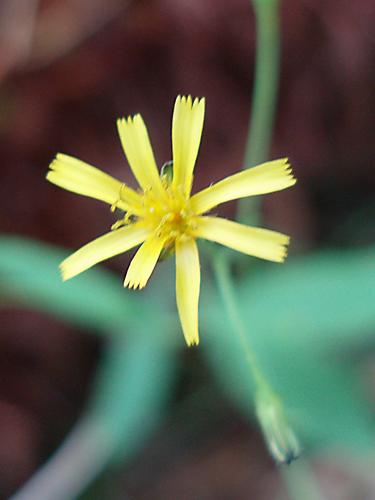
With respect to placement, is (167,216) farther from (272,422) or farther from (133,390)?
(133,390)

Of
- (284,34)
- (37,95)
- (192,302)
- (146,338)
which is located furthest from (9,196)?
(192,302)

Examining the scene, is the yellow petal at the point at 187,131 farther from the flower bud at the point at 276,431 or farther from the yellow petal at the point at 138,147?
the flower bud at the point at 276,431

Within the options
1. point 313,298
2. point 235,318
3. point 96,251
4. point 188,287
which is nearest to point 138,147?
point 96,251

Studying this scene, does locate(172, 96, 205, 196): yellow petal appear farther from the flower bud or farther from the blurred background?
the blurred background

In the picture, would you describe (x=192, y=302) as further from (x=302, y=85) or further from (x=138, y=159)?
(x=302, y=85)

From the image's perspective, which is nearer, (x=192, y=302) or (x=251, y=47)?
(x=192, y=302)
